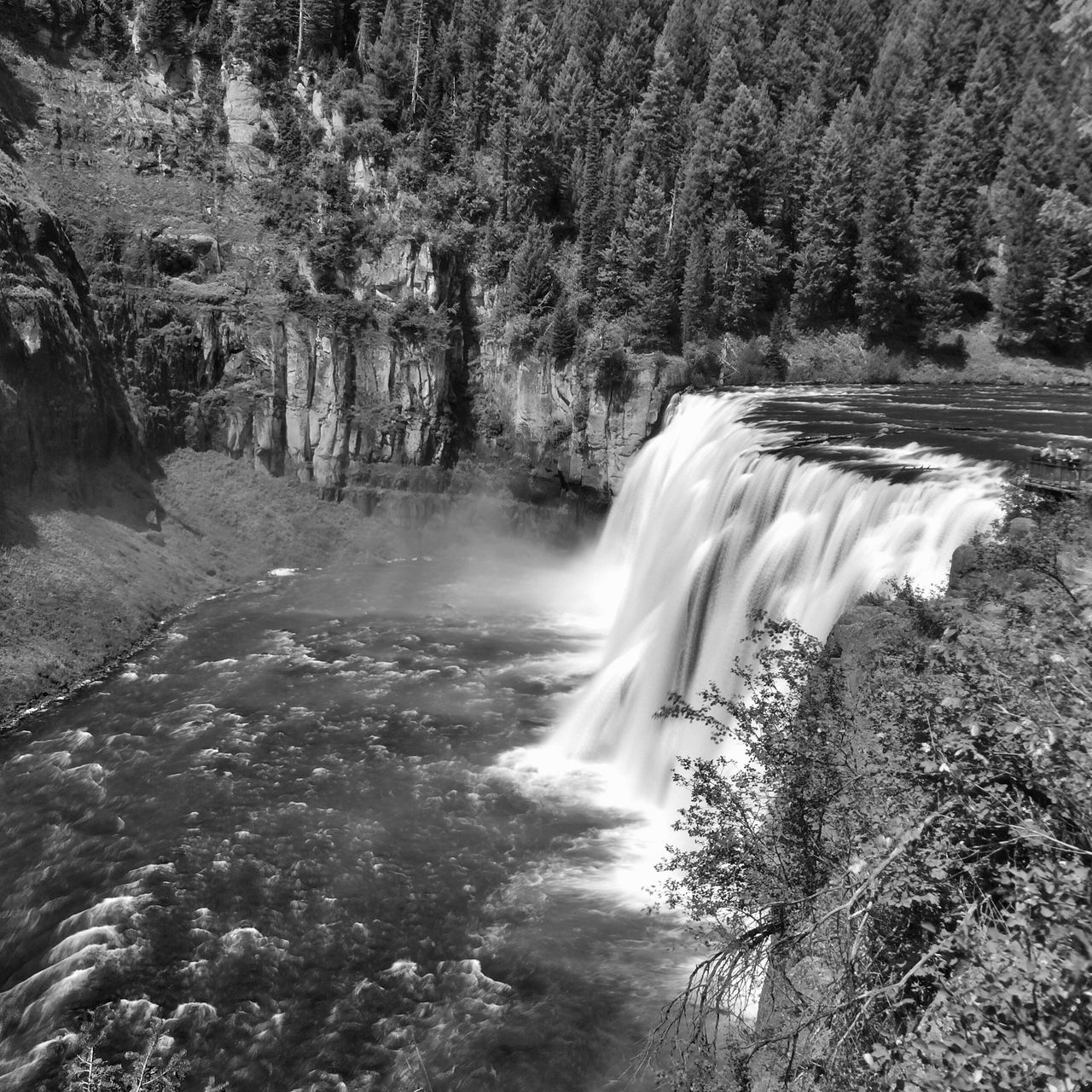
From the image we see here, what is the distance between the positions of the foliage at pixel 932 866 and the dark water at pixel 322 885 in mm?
6102

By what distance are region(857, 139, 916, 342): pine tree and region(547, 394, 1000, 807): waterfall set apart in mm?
23224

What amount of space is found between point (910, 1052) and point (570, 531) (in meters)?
38.9

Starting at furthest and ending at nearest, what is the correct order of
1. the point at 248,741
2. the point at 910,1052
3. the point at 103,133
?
1. the point at 103,133
2. the point at 248,741
3. the point at 910,1052

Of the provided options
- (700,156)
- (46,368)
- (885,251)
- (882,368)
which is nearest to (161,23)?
(46,368)

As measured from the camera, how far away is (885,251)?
48.6 meters

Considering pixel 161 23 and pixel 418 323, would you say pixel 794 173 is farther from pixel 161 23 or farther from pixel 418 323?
pixel 161 23

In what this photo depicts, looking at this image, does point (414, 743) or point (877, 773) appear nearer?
point (877, 773)

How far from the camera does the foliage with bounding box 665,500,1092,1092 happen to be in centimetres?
622

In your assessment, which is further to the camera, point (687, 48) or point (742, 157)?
point (687, 48)

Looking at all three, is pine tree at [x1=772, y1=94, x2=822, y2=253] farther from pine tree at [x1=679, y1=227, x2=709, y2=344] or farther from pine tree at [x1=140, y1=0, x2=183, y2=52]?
pine tree at [x1=140, y1=0, x2=183, y2=52]

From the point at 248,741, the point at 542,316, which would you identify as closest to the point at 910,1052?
the point at 248,741

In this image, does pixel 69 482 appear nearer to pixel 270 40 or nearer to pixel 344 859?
pixel 344 859

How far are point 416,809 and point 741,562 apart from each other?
39.2 feet

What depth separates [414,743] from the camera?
2483 cm
